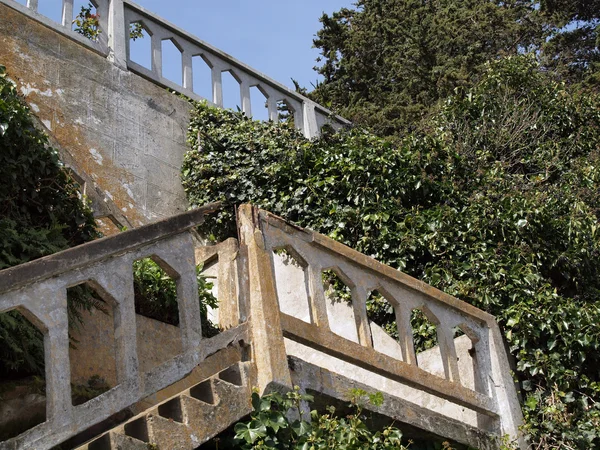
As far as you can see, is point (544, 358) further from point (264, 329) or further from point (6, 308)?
point (6, 308)

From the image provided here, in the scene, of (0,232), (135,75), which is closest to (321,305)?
(0,232)

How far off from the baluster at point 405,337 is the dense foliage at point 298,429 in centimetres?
77

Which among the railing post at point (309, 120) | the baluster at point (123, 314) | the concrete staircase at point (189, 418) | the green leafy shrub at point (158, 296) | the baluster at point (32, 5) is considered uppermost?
the railing post at point (309, 120)

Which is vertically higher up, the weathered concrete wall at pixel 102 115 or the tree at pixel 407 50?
the tree at pixel 407 50

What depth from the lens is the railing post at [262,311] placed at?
5.61 metres

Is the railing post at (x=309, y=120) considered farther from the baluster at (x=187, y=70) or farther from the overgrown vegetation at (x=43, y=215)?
the overgrown vegetation at (x=43, y=215)

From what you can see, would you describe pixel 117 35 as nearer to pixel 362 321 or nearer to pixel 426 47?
pixel 362 321

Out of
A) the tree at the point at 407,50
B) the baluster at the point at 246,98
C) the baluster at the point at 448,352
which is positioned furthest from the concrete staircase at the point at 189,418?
the tree at the point at 407,50

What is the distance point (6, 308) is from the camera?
4.50 m

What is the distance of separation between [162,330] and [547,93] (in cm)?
756

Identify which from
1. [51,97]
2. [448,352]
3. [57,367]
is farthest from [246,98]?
[57,367]

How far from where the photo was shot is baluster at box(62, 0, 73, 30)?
33.5 ft

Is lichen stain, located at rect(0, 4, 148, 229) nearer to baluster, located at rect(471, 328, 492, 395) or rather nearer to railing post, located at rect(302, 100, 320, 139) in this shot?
railing post, located at rect(302, 100, 320, 139)

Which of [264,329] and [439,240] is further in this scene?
[439,240]
